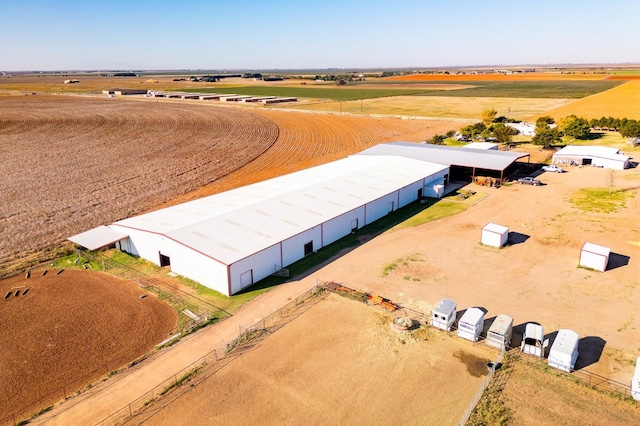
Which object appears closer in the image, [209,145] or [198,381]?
[198,381]

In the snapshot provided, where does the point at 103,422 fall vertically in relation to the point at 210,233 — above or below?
below

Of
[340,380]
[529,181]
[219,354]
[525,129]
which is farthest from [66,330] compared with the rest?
[525,129]

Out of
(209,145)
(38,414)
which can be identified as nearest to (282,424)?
(38,414)

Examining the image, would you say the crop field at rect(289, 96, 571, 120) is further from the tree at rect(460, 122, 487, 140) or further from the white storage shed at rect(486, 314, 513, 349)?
the white storage shed at rect(486, 314, 513, 349)

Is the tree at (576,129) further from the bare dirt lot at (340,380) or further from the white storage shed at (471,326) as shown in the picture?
the bare dirt lot at (340,380)

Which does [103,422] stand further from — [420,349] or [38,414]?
[420,349]

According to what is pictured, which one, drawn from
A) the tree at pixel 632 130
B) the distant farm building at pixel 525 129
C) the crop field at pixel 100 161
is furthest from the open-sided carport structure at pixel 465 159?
the tree at pixel 632 130
